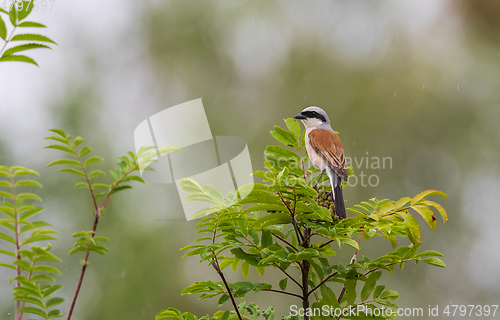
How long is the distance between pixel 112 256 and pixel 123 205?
2.50 ft

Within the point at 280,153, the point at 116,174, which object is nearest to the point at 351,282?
the point at 280,153

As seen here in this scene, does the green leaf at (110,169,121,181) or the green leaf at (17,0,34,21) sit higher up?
the green leaf at (17,0,34,21)

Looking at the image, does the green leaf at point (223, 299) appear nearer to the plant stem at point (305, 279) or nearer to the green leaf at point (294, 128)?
the plant stem at point (305, 279)

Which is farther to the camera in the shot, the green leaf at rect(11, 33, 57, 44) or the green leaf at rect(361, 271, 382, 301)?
the green leaf at rect(361, 271, 382, 301)

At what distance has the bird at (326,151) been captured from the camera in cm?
201

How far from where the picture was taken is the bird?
2014 millimetres

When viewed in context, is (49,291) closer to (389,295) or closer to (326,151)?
(389,295)

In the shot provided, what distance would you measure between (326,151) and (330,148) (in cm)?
7

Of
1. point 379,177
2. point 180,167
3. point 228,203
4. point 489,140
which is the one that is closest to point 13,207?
point 228,203

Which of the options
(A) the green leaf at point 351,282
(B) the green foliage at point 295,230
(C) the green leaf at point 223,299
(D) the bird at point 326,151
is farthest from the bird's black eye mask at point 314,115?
(C) the green leaf at point 223,299

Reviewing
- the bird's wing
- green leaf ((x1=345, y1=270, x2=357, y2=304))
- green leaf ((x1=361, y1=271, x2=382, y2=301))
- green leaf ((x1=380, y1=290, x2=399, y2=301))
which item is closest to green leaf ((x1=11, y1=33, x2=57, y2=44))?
green leaf ((x1=345, y1=270, x2=357, y2=304))

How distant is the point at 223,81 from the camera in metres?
7.44

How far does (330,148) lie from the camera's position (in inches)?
98.8

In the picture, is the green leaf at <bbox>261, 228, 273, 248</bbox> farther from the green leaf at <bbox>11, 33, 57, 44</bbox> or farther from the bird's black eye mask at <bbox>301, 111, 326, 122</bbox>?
the bird's black eye mask at <bbox>301, 111, 326, 122</bbox>
